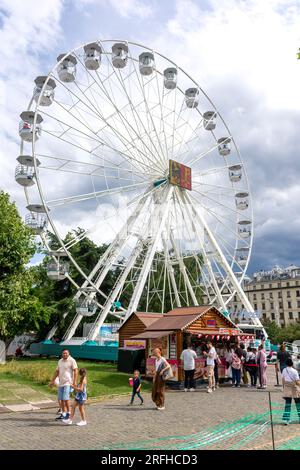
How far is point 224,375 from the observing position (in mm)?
18516

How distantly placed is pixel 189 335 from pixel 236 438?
9282 millimetres

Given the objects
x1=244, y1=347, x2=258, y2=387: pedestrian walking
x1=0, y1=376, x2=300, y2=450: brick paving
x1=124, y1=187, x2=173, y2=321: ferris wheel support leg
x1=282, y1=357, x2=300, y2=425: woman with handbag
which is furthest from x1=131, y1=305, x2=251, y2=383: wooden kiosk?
x1=282, y1=357, x2=300, y2=425: woman with handbag

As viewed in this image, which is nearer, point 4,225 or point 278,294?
point 4,225

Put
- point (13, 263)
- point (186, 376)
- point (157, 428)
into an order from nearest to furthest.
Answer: point (157, 428)
point (186, 376)
point (13, 263)

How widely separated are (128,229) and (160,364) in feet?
59.9

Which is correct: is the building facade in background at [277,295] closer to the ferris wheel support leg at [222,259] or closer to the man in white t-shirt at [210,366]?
the ferris wheel support leg at [222,259]

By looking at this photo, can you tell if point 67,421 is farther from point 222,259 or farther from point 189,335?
point 222,259

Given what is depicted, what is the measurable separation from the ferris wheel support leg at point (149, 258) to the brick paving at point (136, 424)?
1283cm

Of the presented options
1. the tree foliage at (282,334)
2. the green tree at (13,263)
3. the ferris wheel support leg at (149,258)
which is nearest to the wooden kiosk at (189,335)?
the ferris wheel support leg at (149,258)

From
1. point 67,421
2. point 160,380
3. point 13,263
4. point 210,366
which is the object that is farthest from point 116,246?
point 67,421

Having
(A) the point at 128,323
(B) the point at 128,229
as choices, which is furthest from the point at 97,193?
(A) the point at 128,323

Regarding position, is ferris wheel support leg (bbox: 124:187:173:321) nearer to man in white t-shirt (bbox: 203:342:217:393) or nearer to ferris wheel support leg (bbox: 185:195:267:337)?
ferris wheel support leg (bbox: 185:195:267:337)

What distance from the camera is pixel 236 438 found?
8.48 meters
